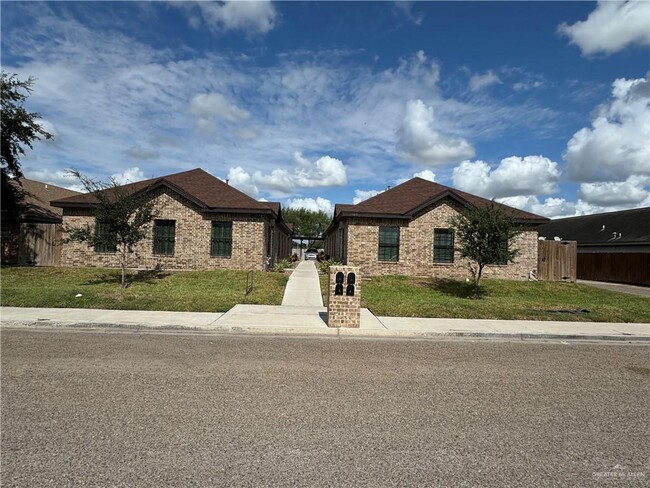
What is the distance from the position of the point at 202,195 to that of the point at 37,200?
38.8 feet

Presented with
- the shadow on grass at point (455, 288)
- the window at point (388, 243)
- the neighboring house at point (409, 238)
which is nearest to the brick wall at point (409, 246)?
the neighboring house at point (409, 238)

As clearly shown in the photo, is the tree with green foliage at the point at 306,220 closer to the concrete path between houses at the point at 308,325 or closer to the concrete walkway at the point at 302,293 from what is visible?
the concrete walkway at the point at 302,293

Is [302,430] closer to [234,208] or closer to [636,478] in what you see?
[636,478]

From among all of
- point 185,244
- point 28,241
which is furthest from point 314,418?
point 28,241

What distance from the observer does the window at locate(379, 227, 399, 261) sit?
835 inches

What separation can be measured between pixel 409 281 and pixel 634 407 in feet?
47.5

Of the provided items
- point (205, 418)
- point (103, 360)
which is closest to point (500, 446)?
point (205, 418)

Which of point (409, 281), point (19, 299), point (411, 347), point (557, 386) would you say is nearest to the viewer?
point (557, 386)

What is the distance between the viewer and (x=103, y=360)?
668 cm

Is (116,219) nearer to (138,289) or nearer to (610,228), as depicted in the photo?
(138,289)

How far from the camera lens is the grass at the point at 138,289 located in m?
11.9

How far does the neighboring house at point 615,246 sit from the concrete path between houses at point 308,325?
1811 centimetres

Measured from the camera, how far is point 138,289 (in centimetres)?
1527

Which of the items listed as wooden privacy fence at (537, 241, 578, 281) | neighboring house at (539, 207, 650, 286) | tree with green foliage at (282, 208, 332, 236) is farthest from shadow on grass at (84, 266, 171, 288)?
tree with green foliage at (282, 208, 332, 236)
